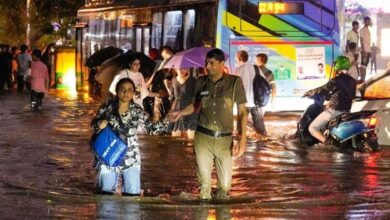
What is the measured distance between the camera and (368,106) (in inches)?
599

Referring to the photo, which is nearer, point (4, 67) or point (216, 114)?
point (216, 114)

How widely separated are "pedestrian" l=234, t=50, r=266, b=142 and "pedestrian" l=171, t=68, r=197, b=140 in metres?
0.87

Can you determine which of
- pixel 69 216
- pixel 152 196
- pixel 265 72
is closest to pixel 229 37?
pixel 265 72

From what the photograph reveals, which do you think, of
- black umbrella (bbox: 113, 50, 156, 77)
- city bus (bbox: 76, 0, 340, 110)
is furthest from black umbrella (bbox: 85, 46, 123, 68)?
black umbrella (bbox: 113, 50, 156, 77)

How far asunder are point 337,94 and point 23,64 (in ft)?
65.5

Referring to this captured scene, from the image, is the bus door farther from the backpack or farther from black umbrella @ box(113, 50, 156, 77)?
the backpack

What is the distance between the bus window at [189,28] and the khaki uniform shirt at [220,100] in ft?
37.4

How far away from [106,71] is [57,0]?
38.2 m

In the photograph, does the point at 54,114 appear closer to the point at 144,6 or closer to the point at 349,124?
the point at 144,6

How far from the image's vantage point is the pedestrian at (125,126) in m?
9.37

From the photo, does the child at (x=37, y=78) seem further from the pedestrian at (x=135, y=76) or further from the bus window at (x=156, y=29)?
the pedestrian at (x=135, y=76)

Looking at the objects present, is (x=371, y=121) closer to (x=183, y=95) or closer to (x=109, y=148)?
(x=183, y=95)

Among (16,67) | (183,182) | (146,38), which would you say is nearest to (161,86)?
(183,182)

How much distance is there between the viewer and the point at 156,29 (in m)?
24.2
